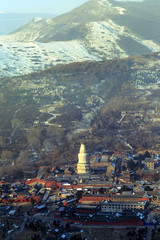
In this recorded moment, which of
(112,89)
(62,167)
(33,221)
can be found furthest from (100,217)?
(112,89)

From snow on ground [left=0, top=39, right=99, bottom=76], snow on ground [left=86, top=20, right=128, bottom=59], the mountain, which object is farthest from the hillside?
snow on ground [left=86, top=20, right=128, bottom=59]

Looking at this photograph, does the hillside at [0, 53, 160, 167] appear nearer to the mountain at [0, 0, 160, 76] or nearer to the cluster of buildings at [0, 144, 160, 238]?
the cluster of buildings at [0, 144, 160, 238]

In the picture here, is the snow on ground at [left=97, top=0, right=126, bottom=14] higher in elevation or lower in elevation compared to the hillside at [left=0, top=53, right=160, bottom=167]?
higher

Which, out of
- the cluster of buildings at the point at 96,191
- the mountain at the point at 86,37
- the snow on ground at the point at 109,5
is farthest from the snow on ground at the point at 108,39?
the cluster of buildings at the point at 96,191

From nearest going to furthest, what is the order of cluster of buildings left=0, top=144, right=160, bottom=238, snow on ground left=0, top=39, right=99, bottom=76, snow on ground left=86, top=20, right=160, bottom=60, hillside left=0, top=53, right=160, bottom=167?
1. cluster of buildings left=0, top=144, right=160, bottom=238
2. hillside left=0, top=53, right=160, bottom=167
3. snow on ground left=0, top=39, right=99, bottom=76
4. snow on ground left=86, top=20, right=160, bottom=60

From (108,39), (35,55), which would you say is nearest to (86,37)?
(108,39)

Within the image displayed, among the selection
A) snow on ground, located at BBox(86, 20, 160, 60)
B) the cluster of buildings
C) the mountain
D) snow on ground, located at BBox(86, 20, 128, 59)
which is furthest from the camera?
snow on ground, located at BBox(86, 20, 128, 59)

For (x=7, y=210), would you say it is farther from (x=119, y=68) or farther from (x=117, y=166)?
(x=119, y=68)
